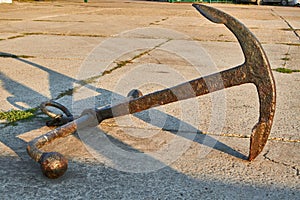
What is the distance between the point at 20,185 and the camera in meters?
1.79

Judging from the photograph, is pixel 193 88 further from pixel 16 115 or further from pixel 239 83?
pixel 16 115

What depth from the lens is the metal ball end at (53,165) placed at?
1.80m

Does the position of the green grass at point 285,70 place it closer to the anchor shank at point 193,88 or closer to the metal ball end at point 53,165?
the anchor shank at point 193,88

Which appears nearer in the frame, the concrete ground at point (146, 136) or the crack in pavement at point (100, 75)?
the concrete ground at point (146, 136)

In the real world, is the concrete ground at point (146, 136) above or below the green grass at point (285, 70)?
above

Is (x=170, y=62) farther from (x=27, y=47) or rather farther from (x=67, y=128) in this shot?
(x=67, y=128)

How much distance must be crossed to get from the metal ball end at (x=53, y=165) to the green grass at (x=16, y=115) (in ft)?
2.68

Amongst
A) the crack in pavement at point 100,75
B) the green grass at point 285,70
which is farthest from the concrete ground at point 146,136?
the green grass at point 285,70

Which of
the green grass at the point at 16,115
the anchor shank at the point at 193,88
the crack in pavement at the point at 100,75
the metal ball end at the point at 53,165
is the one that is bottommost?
the crack in pavement at the point at 100,75

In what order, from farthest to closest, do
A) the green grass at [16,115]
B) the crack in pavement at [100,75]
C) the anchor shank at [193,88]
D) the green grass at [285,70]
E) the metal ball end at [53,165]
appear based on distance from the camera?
the green grass at [285,70], the crack in pavement at [100,75], the green grass at [16,115], the anchor shank at [193,88], the metal ball end at [53,165]

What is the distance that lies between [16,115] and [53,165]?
3.09 ft

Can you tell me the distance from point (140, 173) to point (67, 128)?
1.59 feet

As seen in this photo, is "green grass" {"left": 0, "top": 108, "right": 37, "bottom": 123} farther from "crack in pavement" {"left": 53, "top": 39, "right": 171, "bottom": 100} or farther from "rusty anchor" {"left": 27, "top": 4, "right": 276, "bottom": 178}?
"rusty anchor" {"left": 27, "top": 4, "right": 276, "bottom": 178}

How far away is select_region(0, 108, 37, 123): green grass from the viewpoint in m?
2.58
